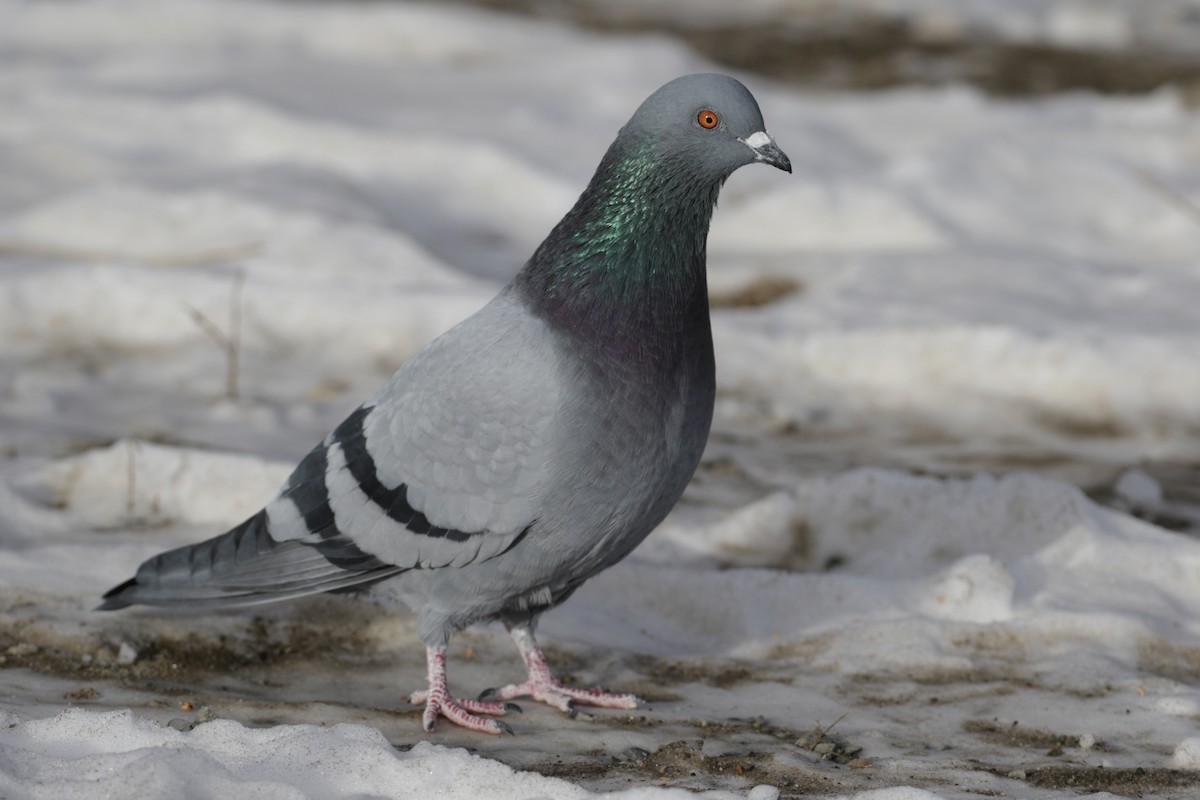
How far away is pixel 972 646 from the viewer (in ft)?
13.1

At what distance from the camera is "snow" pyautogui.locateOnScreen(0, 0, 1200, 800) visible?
337 centimetres

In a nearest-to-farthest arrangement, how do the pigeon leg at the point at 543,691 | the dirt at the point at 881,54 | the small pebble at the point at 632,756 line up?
1. the small pebble at the point at 632,756
2. the pigeon leg at the point at 543,691
3. the dirt at the point at 881,54

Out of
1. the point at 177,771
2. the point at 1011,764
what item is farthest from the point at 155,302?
the point at 1011,764

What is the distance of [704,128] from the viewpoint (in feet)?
11.4

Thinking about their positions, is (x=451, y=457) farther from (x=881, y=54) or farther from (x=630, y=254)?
(x=881, y=54)

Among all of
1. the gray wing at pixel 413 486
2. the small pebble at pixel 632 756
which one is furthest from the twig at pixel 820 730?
the gray wing at pixel 413 486

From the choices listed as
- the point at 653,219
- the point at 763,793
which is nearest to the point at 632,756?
the point at 763,793

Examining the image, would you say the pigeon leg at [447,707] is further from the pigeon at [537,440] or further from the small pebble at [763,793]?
the small pebble at [763,793]

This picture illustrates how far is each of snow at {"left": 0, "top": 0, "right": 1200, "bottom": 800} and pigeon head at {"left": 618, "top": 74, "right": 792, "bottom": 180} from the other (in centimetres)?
135

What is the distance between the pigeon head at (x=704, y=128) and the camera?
3.45 m

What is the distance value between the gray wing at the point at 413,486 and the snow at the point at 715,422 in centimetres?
30

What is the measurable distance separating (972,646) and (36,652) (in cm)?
245

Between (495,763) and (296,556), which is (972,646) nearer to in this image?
(495,763)

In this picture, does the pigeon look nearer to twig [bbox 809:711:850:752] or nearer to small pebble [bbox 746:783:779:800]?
twig [bbox 809:711:850:752]
